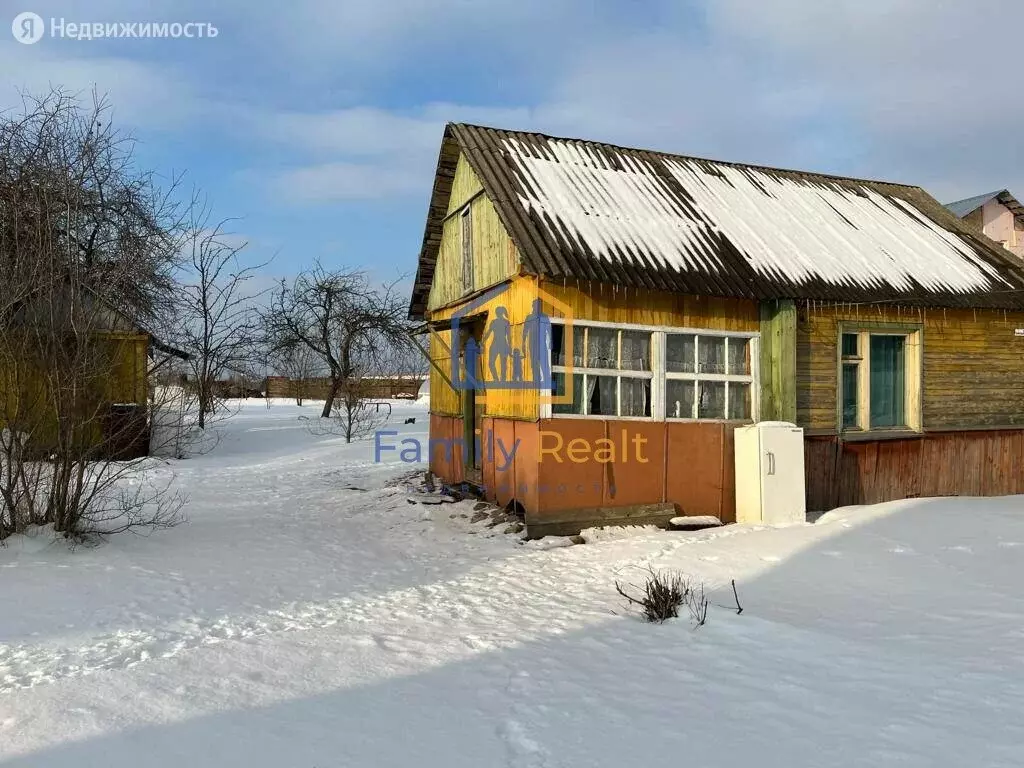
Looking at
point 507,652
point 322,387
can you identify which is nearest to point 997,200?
point 507,652

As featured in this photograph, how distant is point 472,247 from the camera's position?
11352 mm

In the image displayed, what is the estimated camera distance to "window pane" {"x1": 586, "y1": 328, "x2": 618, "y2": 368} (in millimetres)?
9086

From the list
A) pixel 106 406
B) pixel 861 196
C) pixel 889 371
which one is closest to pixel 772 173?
pixel 861 196

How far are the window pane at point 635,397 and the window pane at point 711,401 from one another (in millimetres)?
858

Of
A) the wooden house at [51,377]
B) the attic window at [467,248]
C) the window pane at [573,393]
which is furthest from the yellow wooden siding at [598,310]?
the wooden house at [51,377]

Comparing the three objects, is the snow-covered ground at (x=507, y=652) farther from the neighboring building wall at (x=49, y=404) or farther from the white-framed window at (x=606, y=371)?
the white-framed window at (x=606, y=371)

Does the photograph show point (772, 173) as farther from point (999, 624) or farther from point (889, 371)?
point (999, 624)

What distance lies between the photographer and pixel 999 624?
515 cm

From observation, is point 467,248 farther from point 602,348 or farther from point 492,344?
point 602,348

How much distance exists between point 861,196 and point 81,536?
14435 mm

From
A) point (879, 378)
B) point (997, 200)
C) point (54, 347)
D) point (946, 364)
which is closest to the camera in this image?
point (54, 347)

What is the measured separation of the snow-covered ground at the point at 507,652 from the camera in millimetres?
3410

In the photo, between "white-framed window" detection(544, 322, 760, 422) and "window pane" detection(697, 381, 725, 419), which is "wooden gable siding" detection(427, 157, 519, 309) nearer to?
"white-framed window" detection(544, 322, 760, 422)

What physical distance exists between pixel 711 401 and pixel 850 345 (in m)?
2.84
